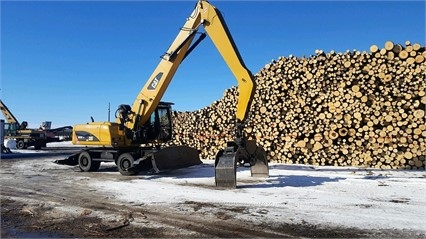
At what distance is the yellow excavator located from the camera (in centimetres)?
961

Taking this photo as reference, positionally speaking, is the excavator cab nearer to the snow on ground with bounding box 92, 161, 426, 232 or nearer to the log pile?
the snow on ground with bounding box 92, 161, 426, 232

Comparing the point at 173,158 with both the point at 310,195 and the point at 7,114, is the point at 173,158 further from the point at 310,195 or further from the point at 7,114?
the point at 7,114

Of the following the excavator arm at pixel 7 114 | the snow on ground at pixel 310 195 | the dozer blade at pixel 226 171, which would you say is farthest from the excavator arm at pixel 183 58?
the excavator arm at pixel 7 114

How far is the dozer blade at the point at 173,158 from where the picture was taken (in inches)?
426

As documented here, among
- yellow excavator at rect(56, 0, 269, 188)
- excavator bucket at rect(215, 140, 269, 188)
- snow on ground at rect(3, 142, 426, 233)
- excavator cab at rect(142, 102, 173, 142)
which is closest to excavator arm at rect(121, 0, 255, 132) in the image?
yellow excavator at rect(56, 0, 269, 188)

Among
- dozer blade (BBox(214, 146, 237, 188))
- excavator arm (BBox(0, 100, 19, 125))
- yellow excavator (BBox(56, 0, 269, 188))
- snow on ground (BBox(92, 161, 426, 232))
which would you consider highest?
excavator arm (BBox(0, 100, 19, 125))

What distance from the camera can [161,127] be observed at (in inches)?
495

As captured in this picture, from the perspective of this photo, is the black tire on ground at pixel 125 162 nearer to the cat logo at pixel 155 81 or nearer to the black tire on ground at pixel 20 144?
the cat logo at pixel 155 81

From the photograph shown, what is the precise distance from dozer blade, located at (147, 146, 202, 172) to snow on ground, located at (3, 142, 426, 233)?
340 mm

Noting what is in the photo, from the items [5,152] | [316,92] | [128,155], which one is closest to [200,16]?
[128,155]

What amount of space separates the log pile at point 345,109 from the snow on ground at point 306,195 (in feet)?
7.82

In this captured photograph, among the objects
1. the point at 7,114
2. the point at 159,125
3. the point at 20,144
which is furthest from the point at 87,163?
the point at 7,114

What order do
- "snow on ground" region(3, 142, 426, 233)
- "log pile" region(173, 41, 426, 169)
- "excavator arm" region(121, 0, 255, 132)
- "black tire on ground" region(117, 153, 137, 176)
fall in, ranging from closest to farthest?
"snow on ground" region(3, 142, 426, 233)
"excavator arm" region(121, 0, 255, 132)
"black tire on ground" region(117, 153, 137, 176)
"log pile" region(173, 41, 426, 169)

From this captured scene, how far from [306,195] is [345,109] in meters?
7.28
